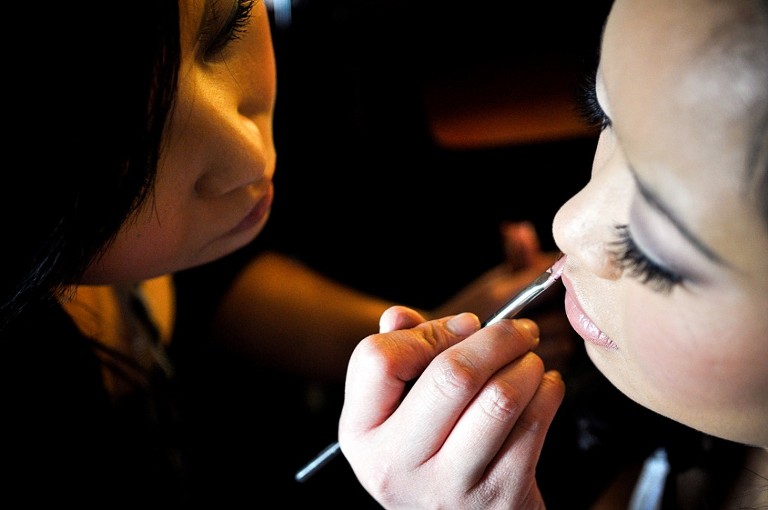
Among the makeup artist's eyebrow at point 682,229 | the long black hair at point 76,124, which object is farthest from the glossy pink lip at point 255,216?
the makeup artist's eyebrow at point 682,229

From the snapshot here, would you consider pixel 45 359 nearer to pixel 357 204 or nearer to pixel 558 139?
pixel 357 204

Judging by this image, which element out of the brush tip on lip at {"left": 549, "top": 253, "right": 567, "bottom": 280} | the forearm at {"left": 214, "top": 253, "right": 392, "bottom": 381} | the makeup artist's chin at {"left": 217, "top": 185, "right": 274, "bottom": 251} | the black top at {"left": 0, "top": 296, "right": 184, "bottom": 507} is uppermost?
the brush tip on lip at {"left": 549, "top": 253, "right": 567, "bottom": 280}

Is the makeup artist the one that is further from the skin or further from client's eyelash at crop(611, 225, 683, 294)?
client's eyelash at crop(611, 225, 683, 294)


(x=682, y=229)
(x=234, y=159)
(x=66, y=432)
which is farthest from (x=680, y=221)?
(x=66, y=432)

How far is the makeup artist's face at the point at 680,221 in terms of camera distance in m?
0.37

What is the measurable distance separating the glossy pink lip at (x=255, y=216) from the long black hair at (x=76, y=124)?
16cm

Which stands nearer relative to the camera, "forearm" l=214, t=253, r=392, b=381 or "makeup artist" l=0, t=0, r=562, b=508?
"makeup artist" l=0, t=0, r=562, b=508

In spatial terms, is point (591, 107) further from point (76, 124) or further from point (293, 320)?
point (293, 320)

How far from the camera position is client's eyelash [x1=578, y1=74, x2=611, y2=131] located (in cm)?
48

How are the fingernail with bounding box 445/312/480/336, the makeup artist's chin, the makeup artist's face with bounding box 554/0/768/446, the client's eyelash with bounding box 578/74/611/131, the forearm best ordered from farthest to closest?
the forearm
the makeup artist's chin
the fingernail with bounding box 445/312/480/336
the client's eyelash with bounding box 578/74/611/131
the makeup artist's face with bounding box 554/0/768/446

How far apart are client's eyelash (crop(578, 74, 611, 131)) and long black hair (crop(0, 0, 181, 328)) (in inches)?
11.4

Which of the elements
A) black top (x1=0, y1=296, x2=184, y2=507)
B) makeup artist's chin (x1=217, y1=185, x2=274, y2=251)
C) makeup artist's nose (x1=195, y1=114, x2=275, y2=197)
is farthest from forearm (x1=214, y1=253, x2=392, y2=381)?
makeup artist's nose (x1=195, y1=114, x2=275, y2=197)

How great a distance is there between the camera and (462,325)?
59 centimetres

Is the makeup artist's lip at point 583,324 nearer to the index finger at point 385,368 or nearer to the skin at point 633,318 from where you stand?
the skin at point 633,318
